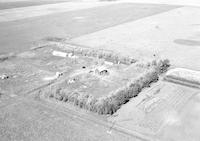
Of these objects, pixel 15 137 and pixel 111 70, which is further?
pixel 111 70

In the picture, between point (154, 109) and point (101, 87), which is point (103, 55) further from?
point (154, 109)

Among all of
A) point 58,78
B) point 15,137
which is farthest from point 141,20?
point 15,137

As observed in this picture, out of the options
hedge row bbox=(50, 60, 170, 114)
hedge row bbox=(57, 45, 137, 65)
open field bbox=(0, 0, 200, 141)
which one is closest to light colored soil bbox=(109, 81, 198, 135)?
open field bbox=(0, 0, 200, 141)

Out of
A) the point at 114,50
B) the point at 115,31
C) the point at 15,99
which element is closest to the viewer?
the point at 15,99

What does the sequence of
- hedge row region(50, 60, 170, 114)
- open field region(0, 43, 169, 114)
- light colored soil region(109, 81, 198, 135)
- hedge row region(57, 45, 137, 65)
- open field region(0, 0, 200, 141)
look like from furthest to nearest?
1. hedge row region(57, 45, 137, 65)
2. open field region(0, 43, 169, 114)
3. hedge row region(50, 60, 170, 114)
4. light colored soil region(109, 81, 198, 135)
5. open field region(0, 0, 200, 141)

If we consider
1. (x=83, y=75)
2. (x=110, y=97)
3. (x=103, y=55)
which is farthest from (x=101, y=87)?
(x=103, y=55)

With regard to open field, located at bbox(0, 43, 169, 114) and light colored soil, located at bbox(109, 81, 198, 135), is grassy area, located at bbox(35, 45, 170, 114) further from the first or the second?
light colored soil, located at bbox(109, 81, 198, 135)

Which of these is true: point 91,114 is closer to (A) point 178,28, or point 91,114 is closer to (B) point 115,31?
(B) point 115,31

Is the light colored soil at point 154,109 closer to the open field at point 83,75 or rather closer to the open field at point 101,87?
the open field at point 101,87
